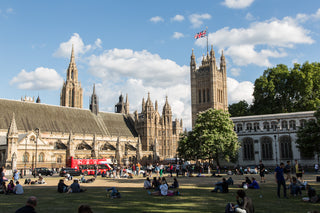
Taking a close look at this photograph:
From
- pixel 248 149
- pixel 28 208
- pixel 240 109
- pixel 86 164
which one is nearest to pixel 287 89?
pixel 240 109

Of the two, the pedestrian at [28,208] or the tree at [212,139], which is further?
the tree at [212,139]

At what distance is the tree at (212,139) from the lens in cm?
4584

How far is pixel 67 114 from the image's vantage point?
82688 millimetres

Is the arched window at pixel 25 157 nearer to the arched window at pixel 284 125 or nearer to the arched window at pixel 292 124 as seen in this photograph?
the arched window at pixel 284 125

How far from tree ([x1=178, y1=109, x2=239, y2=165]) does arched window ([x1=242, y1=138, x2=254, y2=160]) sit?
1163cm

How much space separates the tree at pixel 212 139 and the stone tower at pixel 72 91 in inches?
2535

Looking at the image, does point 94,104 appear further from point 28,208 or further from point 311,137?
point 28,208

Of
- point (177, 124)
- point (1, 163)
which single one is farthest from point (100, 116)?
point (1, 163)

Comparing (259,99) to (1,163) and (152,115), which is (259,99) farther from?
(1,163)

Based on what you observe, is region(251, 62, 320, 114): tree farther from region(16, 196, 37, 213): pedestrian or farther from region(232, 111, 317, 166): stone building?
region(16, 196, 37, 213): pedestrian

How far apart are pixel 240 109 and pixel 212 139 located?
3508 cm

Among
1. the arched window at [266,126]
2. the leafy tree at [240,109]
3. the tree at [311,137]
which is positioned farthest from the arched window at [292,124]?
the leafy tree at [240,109]

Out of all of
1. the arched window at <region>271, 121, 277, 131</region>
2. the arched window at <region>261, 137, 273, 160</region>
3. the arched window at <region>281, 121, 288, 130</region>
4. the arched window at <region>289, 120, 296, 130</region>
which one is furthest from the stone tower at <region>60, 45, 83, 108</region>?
the arched window at <region>289, 120, 296, 130</region>

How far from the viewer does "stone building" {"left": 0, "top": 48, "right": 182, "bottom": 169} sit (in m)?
61.0
